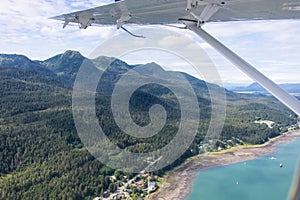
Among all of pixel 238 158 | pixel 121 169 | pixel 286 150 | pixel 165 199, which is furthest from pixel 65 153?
pixel 286 150

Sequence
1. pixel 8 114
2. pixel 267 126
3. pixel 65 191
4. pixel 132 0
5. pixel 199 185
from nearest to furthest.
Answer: pixel 132 0 < pixel 65 191 < pixel 199 185 < pixel 8 114 < pixel 267 126

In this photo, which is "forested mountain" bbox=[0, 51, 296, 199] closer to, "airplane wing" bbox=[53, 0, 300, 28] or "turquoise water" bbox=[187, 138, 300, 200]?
"turquoise water" bbox=[187, 138, 300, 200]

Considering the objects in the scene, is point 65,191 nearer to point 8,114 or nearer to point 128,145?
point 128,145

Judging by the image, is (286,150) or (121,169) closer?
(121,169)

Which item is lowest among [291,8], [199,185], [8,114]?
[199,185]

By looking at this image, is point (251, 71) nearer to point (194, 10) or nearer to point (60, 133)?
point (194, 10)

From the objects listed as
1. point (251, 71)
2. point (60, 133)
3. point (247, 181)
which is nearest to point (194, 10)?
point (251, 71)
